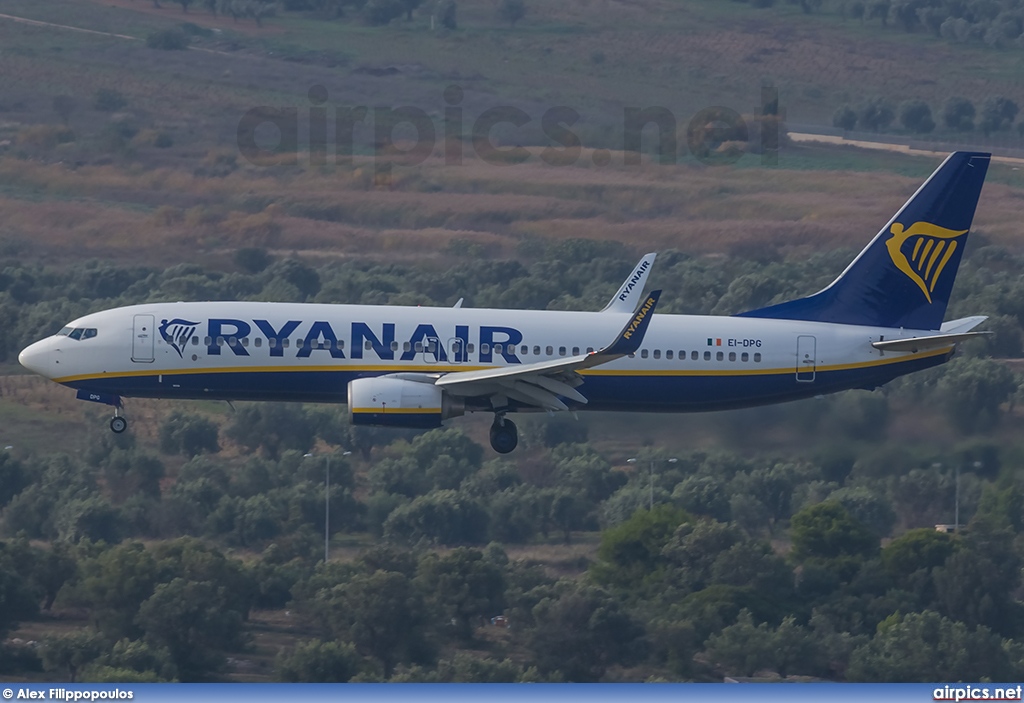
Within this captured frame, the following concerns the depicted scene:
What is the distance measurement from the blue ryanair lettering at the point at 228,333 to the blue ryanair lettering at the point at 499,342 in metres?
5.79

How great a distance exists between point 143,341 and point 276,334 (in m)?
3.36

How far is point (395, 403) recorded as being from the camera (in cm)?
4172

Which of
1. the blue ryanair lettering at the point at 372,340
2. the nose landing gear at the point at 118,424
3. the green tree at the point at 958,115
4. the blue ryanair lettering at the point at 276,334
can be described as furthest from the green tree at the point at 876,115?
the nose landing gear at the point at 118,424

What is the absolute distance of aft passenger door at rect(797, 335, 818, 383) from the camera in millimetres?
44750

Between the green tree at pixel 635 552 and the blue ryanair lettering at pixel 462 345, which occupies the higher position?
the blue ryanair lettering at pixel 462 345

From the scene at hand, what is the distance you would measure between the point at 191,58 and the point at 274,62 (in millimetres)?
6957

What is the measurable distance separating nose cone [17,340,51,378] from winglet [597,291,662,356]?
47.3 ft

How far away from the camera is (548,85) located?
140250mm

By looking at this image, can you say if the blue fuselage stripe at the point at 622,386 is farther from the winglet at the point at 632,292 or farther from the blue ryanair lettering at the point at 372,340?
the winglet at the point at 632,292

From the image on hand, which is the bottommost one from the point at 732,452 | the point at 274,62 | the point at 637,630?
the point at 637,630

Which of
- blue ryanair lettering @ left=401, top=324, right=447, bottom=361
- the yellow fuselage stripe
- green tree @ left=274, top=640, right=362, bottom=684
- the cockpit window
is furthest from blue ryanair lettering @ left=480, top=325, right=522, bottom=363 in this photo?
green tree @ left=274, top=640, right=362, bottom=684

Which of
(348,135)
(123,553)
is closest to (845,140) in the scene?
(348,135)

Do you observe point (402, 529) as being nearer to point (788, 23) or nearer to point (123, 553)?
point (123, 553)

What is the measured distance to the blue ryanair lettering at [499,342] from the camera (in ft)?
141
